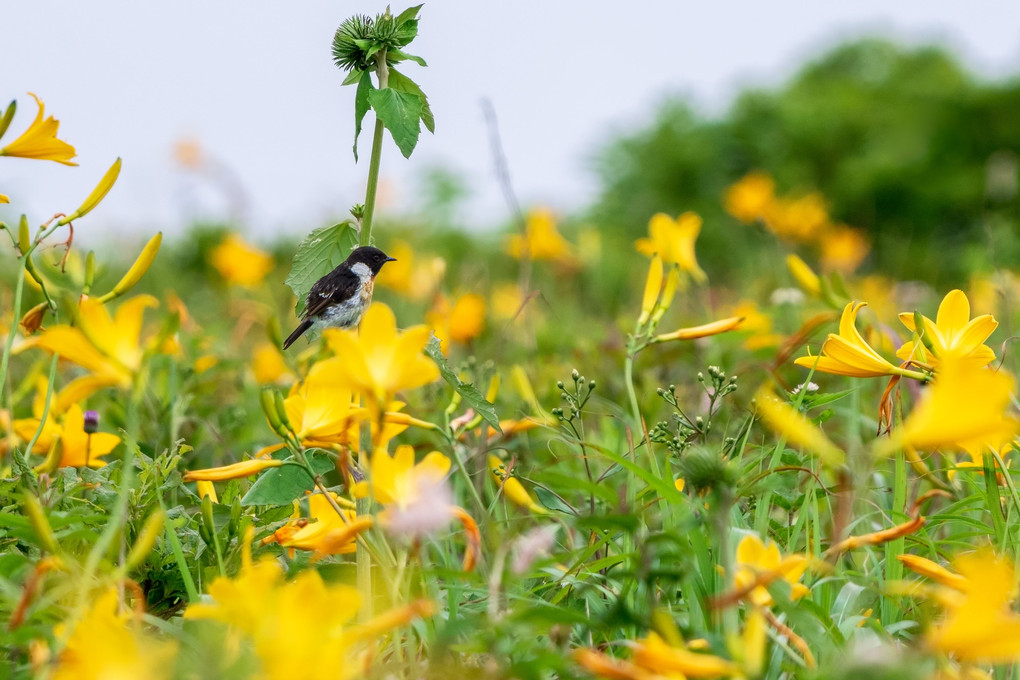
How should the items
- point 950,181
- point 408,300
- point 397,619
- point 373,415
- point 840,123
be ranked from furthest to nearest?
point 840,123
point 950,181
point 408,300
point 373,415
point 397,619

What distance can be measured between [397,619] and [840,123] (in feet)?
26.5

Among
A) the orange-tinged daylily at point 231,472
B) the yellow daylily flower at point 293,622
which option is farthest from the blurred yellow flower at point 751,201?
the yellow daylily flower at point 293,622

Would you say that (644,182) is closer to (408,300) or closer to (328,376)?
(408,300)

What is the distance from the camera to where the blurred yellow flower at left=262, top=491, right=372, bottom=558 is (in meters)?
1.03

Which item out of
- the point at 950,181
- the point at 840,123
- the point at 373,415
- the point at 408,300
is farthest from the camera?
the point at 840,123

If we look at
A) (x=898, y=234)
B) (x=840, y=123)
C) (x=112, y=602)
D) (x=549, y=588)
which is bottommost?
(x=549, y=588)

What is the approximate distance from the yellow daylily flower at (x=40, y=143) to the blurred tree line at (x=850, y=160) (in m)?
6.55

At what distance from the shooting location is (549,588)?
4.77 ft

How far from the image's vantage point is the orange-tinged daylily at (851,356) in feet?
4.00

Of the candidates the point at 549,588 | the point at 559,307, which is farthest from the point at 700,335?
the point at 559,307

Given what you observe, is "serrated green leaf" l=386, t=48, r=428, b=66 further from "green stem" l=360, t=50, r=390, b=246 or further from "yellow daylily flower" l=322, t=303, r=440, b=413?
"yellow daylily flower" l=322, t=303, r=440, b=413

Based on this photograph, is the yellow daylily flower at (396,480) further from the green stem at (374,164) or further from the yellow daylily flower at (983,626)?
the yellow daylily flower at (983,626)

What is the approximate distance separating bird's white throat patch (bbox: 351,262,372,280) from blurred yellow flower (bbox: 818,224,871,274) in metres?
4.33

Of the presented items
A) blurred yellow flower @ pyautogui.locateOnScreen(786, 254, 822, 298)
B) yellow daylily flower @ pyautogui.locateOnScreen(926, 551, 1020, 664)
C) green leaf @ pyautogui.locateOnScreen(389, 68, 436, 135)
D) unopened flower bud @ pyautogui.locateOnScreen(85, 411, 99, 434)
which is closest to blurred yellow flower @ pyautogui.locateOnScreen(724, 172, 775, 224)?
blurred yellow flower @ pyautogui.locateOnScreen(786, 254, 822, 298)
